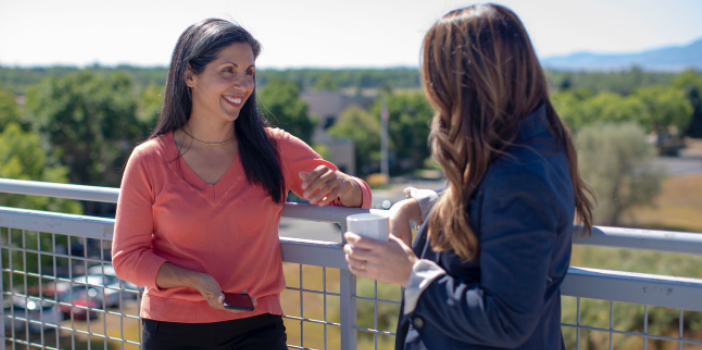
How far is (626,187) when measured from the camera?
40531 millimetres

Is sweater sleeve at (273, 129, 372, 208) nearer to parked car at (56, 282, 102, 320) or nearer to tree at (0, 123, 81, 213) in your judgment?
parked car at (56, 282, 102, 320)

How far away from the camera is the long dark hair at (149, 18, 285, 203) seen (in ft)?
6.78

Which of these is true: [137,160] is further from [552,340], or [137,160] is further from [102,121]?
[102,121]

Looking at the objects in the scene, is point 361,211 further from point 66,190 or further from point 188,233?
point 66,190

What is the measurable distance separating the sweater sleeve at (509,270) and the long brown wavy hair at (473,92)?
7 cm

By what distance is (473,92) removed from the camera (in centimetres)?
130

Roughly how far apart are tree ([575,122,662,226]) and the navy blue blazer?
4200cm

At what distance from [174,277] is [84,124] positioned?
40.3 m

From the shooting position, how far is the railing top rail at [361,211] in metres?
1.59

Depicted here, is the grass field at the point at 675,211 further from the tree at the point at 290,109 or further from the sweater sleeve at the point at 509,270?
the sweater sleeve at the point at 509,270

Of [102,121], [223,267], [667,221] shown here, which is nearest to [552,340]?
[223,267]

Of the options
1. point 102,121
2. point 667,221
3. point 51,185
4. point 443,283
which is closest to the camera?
point 443,283

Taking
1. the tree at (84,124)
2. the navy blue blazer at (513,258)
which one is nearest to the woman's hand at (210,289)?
the navy blue blazer at (513,258)

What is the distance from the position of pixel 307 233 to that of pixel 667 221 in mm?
27443
